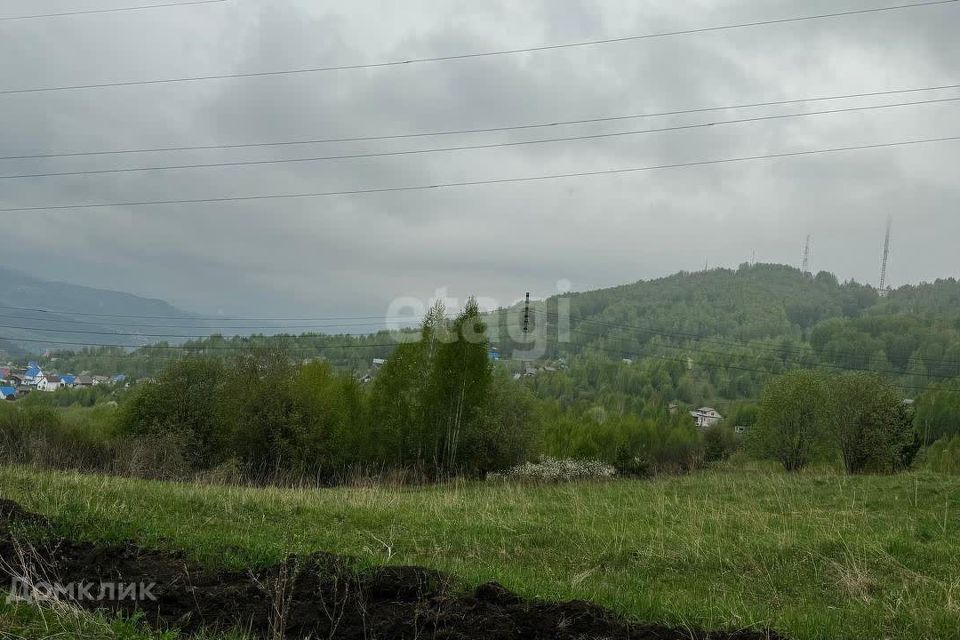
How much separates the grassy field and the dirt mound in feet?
2.47

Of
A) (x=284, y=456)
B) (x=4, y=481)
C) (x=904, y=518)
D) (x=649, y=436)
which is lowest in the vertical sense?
(x=649, y=436)

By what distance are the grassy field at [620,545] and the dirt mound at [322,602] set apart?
0.75 m

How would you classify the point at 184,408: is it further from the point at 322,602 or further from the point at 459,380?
the point at 322,602

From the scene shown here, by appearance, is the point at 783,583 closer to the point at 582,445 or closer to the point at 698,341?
the point at 582,445

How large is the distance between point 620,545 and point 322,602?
241 inches

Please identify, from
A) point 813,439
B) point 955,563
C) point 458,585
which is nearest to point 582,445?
point 813,439

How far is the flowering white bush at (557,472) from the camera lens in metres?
36.8

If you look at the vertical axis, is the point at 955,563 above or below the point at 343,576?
below

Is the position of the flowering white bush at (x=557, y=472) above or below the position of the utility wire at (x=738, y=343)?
below

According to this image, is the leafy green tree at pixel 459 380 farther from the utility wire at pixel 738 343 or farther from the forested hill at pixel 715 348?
the utility wire at pixel 738 343

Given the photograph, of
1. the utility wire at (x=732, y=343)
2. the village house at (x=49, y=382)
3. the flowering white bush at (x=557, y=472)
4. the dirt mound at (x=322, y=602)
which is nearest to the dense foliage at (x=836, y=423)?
the flowering white bush at (x=557, y=472)

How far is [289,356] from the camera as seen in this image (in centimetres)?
4028

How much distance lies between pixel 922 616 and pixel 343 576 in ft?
20.3

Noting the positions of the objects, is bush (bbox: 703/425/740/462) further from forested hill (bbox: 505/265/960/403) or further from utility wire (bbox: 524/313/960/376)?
utility wire (bbox: 524/313/960/376)
